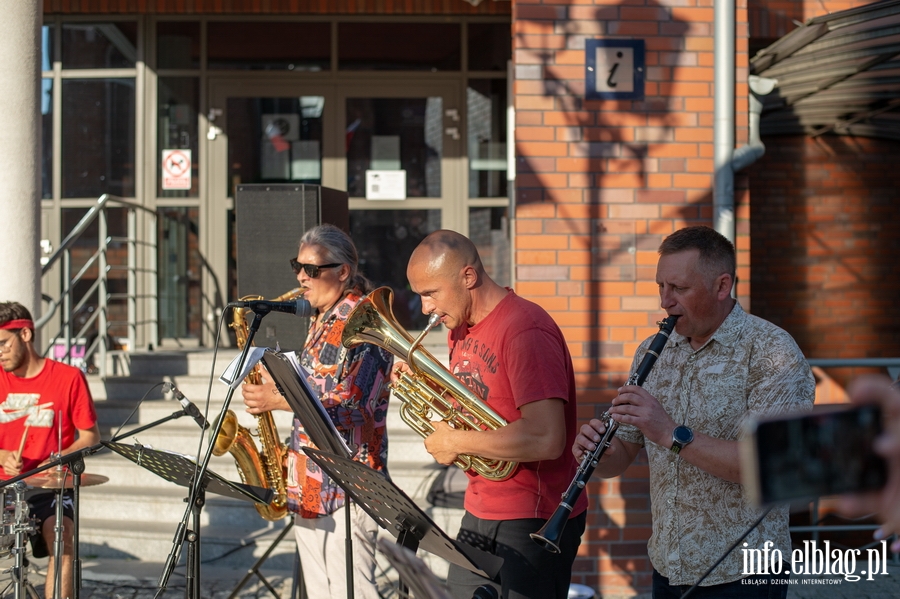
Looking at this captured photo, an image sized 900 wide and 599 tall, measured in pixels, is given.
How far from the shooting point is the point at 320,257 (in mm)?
3615

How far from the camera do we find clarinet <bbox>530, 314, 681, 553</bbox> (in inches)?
101

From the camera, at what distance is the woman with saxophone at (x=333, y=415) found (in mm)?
3412

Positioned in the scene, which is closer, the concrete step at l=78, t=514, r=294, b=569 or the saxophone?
the saxophone

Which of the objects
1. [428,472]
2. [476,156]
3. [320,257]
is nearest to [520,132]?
[320,257]

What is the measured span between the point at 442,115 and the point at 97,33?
3.41 m

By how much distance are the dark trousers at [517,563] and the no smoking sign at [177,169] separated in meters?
6.12

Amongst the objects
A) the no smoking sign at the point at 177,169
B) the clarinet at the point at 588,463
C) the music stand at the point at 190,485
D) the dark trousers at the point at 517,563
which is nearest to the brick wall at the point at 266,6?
the no smoking sign at the point at 177,169

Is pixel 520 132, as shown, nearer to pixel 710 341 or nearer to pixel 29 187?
pixel 710 341

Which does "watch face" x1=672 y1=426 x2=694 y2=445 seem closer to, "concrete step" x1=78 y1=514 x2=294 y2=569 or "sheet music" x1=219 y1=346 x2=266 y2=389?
"sheet music" x1=219 y1=346 x2=266 y2=389

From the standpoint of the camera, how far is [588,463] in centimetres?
266

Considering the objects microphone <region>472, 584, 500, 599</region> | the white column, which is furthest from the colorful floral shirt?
the white column

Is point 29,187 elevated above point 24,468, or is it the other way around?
point 29,187

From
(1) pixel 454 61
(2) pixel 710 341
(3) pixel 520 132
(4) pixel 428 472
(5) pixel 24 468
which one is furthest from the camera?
(1) pixel 454 61

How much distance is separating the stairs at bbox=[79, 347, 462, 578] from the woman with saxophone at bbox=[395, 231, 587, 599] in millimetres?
2567
